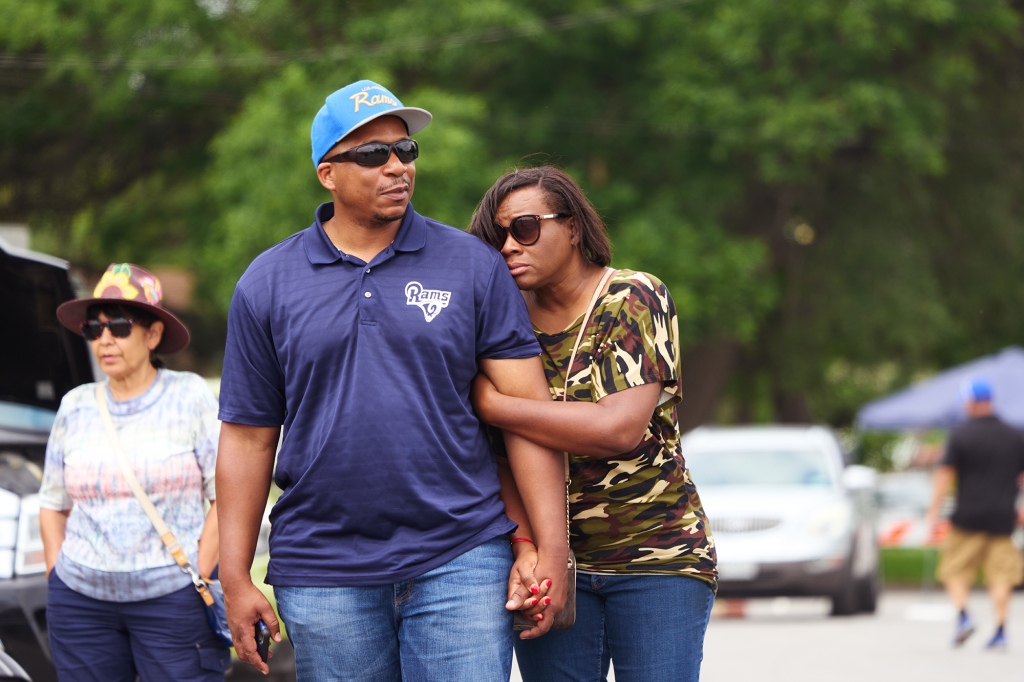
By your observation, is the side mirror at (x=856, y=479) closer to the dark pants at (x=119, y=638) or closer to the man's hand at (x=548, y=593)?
the dark pants at (x=119, y=638)

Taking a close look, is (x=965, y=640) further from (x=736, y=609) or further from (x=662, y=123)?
(x=662, y=123)

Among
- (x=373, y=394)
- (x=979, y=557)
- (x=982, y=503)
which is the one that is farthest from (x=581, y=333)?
(x=979, y=557)

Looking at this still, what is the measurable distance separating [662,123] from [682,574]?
1493 cm

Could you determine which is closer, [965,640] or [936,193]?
[965,640]

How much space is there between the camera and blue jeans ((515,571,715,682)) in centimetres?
359

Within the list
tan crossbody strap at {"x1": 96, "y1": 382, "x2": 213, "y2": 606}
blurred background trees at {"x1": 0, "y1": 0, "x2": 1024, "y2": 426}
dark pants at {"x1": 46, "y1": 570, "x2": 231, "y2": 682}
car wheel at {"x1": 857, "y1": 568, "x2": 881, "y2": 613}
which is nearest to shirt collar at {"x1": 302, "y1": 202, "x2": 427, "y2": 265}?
tan crossbody strap at {"x1": 96, "y1": 382, "x2": 213, "y2": 606}

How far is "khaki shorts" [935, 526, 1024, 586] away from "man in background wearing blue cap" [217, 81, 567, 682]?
8.78 meters

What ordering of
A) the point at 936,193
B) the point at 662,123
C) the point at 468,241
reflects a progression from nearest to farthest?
the point at 468,241 → the point at 662,123 → the point at 936,193

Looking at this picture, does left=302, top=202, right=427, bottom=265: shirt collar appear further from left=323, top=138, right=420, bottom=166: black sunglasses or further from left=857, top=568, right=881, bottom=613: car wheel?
left=857, top=568, right=881, bottom=613: car wheel

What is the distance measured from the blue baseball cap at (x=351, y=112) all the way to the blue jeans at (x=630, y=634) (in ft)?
3.84

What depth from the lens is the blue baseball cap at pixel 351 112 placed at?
3.38m

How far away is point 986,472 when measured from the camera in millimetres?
11555

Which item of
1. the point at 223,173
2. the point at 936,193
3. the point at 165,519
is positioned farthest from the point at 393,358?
the point at 936,193

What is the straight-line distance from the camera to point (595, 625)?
3680 mm
